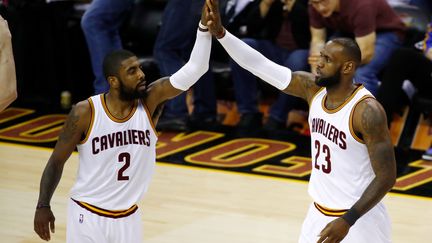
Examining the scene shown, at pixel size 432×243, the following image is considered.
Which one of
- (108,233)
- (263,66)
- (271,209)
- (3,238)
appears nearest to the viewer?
(108,233)

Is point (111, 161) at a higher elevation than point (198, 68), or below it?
below

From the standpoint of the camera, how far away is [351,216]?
466 centimetres

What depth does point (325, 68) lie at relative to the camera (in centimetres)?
503

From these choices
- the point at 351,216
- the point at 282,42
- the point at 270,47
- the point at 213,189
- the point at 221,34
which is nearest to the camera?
the point at 351,216

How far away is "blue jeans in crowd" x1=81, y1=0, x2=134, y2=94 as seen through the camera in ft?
29.4

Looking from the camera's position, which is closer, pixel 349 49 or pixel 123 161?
pixel 123 161

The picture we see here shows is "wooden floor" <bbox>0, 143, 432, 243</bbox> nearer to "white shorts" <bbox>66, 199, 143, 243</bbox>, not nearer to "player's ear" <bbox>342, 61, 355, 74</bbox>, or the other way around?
"white shorts" <bbox>66, 199, 143, 243</bbox>

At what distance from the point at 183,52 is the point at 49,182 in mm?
4481

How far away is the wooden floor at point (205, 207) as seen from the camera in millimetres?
6414

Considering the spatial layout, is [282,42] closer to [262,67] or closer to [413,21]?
[413,21]

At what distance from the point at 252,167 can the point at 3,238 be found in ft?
8.40

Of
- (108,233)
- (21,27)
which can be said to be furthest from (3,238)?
(21,27)

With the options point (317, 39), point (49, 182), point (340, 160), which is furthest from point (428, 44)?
point (49, 182)

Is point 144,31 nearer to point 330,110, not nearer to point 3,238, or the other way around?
point 3,238
